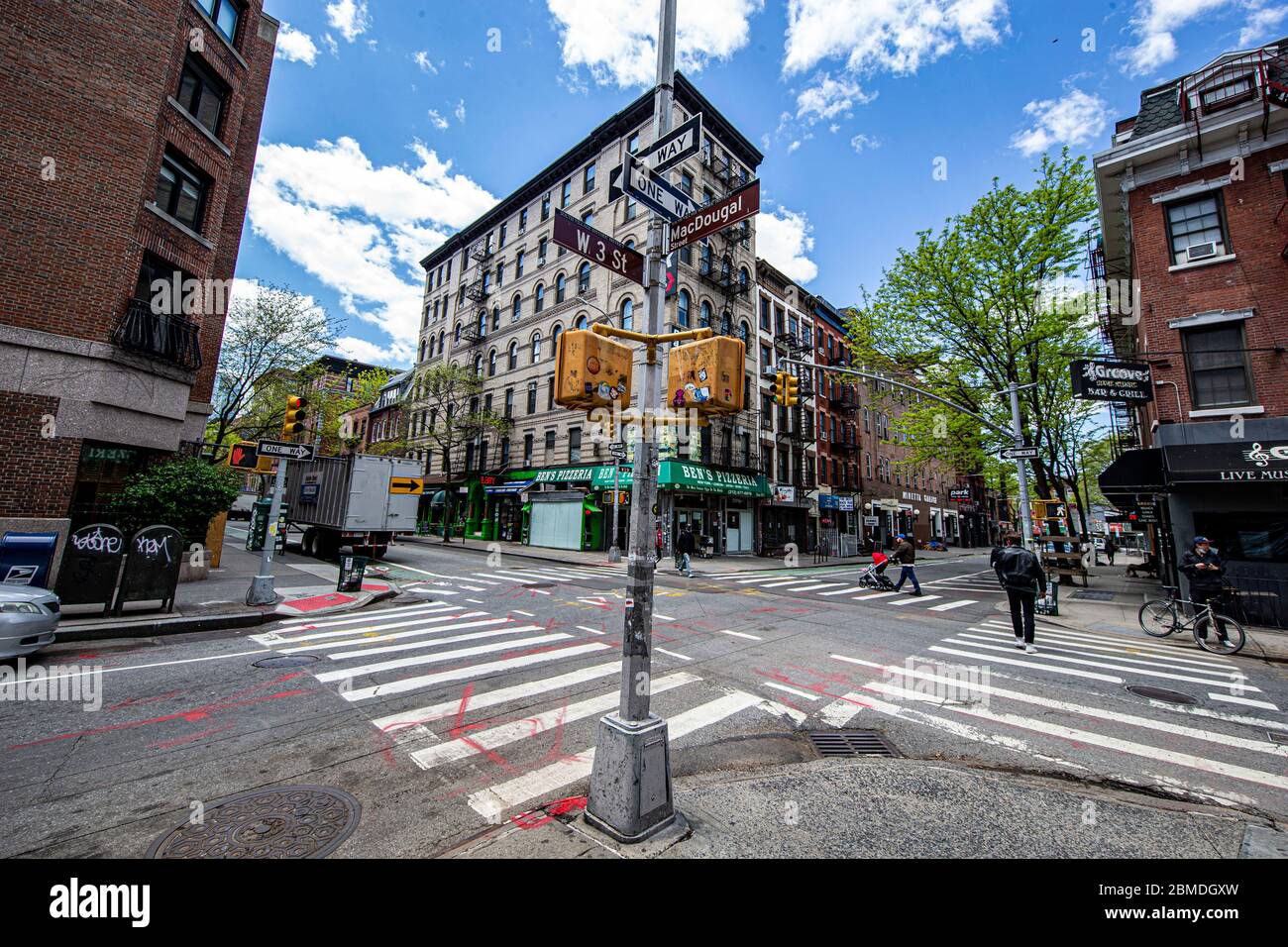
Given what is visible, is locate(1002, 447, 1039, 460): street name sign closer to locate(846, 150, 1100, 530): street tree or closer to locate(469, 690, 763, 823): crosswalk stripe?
locate(846, 150, 1100, 530): street tree

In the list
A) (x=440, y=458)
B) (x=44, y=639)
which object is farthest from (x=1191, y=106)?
(x=440, y=458)

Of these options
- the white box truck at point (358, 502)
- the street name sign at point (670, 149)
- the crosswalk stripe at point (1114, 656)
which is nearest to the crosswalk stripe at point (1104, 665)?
the crosswalk stripe at point (1114, 656)

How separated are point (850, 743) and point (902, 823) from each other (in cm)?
164

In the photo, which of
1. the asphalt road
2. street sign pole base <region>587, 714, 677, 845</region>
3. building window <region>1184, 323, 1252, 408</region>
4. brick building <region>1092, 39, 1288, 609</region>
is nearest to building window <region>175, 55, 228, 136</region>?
the asphalt road

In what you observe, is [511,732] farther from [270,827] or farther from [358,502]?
[358,502]

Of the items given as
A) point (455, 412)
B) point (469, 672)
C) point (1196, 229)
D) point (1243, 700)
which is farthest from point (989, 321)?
point (455, 412)

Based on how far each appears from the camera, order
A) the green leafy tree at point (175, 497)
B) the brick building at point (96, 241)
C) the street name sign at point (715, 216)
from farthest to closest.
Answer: the green leafy tree at point (175, 497)
the brick building at point (96, 241)
the street name sign at point (715, 216)

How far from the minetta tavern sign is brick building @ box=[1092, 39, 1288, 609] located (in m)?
1.00

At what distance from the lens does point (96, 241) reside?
37.5 feet

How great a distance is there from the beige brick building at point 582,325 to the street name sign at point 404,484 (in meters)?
8.83

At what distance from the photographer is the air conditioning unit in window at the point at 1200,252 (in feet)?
43.6

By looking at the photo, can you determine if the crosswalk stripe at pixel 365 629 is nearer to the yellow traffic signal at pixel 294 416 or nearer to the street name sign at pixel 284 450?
the street name sign at pixel 284 450

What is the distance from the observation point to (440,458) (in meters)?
39.7
